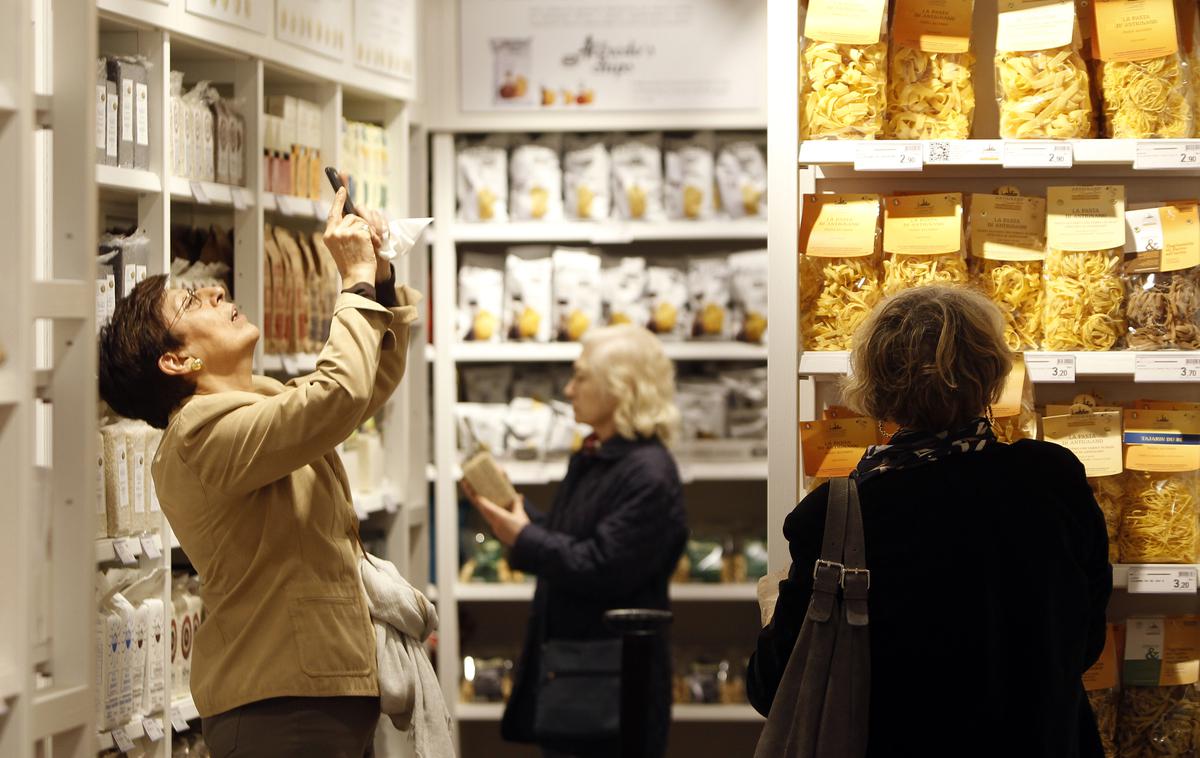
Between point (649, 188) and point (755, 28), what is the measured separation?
0.72 m

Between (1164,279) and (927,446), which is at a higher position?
(1164,279)

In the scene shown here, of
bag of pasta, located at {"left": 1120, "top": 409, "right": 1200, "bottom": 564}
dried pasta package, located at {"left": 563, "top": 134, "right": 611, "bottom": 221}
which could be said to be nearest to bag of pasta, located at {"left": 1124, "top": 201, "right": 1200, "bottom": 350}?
bag of pasta, located at {"left": 1120, "top": 409, "right": 1200, "bottom": 564}

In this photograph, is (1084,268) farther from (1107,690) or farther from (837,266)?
(1107,690)

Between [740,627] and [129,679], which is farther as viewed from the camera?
[740,627]

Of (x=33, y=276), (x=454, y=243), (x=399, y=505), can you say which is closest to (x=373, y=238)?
(x=33, y=276)

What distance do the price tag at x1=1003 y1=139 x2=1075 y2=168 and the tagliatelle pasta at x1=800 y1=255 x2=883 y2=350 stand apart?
1.13 ft

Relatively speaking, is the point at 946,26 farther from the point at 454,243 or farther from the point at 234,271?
the point at 454,243

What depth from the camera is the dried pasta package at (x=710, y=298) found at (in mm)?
5160

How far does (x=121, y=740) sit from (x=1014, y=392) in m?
2.14

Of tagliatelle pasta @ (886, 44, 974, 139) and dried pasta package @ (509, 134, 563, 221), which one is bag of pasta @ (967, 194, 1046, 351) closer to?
tagliatelle pasta @ (886, 44, 974, 139)

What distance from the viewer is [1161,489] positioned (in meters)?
2.83

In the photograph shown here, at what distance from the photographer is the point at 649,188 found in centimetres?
514

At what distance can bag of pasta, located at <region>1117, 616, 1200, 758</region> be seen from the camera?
2.87 m

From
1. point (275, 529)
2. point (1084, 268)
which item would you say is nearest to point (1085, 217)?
point (1084, 268)
